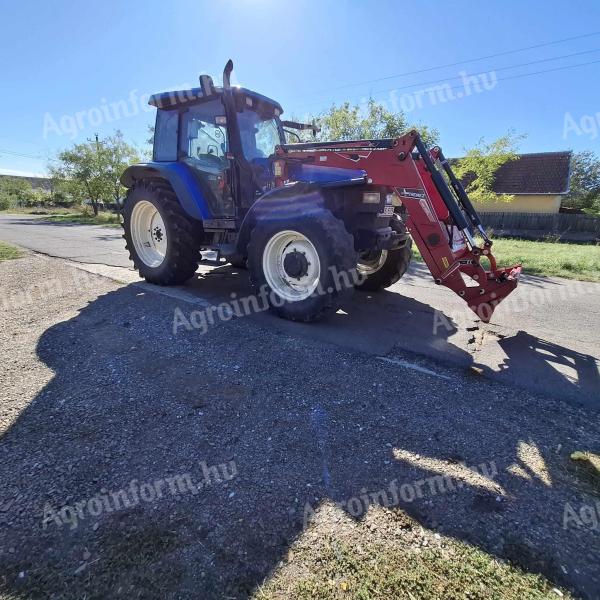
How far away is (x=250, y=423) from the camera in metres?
2.43

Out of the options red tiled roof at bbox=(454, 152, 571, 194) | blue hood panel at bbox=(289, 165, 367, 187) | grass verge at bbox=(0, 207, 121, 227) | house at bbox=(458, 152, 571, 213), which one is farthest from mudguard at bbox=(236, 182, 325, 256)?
red tiled roof at bbox=(454, 152, 571, 194)

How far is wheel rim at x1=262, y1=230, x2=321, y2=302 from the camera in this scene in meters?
4.25

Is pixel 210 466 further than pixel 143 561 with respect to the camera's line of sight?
Yes

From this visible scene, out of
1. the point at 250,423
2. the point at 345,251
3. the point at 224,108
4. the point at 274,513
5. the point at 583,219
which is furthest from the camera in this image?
the point at 583,219

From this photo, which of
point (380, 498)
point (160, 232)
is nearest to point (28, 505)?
point (380, 498)

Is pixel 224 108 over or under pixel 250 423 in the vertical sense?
over

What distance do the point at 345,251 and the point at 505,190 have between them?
83.3 ft

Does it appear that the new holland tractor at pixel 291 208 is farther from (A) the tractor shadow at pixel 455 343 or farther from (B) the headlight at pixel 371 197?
(A) the tractor shadow at pixel 455 343

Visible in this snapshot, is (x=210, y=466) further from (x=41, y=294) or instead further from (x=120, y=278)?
(x=120, y=278)

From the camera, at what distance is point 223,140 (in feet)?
16.9

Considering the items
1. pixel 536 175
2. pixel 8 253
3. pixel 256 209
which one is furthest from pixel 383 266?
pixel 536 175

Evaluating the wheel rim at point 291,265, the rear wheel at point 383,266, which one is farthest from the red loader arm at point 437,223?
the rear wheel at point 383,266

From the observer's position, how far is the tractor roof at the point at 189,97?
4.91 meters

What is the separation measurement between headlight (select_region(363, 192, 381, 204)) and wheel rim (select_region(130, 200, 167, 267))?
325 cm
